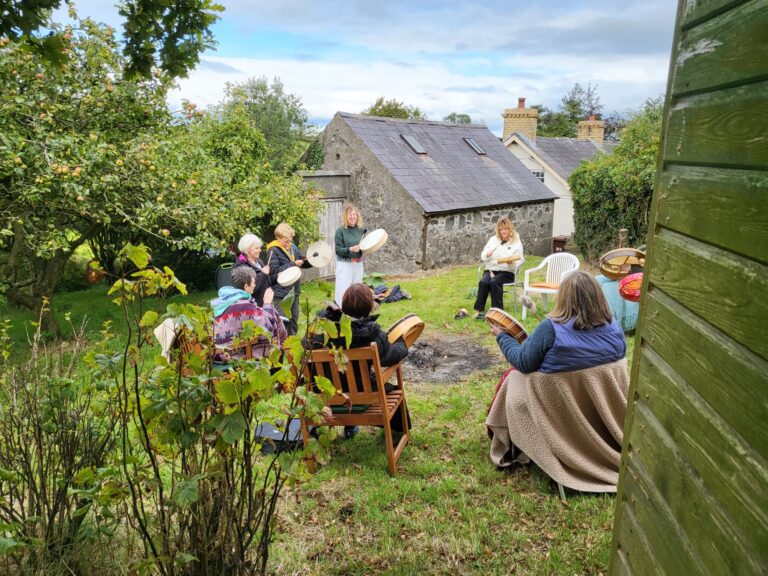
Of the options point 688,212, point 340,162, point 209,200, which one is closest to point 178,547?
point 688,212

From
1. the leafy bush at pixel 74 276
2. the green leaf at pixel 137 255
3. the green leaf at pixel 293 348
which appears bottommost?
the leafy bush at pixel 74 276

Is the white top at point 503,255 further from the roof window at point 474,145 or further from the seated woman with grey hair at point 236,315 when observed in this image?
the roof window at point 474,145

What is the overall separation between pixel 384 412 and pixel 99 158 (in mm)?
4946

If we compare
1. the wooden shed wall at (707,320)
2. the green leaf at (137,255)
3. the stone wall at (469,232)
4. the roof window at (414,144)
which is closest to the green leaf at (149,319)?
the green leaf at (137,255)

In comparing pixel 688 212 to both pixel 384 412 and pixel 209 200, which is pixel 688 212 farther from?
pixel 209 200

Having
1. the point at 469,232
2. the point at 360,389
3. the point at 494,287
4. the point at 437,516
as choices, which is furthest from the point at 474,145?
the point at 437,516

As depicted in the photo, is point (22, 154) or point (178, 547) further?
point (22, 154)

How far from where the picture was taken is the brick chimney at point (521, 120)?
26.0 metres

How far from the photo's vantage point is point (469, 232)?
52.7 feet

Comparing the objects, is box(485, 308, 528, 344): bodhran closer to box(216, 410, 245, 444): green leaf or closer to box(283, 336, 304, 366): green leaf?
box(283, 336, 304, 366): green leaf

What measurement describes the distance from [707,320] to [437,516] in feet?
8.72

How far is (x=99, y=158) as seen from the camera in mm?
6867

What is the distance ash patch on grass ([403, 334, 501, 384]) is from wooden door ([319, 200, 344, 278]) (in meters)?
7.21

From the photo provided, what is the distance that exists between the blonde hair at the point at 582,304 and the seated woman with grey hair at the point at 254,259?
405cm
